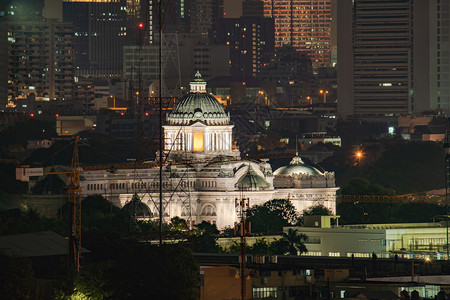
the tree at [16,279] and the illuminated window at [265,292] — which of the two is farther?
the illuminated window at [265,292]

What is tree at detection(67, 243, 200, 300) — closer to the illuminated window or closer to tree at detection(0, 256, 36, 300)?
the illuminated window

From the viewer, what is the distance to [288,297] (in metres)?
157

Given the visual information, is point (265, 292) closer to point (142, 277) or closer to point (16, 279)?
point (142, 277)

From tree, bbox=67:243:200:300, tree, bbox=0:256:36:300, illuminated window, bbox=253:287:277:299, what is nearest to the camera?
tree, bbox=0:256:36:300

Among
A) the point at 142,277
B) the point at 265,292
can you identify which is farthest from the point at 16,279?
the point at 265,292

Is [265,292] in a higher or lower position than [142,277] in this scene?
lower

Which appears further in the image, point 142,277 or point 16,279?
point 142,277

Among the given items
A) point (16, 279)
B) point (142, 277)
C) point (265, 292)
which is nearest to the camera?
point (16, 279)

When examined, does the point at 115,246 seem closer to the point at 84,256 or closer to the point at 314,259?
the point at 84,256

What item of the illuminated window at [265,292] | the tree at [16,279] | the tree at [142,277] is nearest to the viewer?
the tree at [16,279]

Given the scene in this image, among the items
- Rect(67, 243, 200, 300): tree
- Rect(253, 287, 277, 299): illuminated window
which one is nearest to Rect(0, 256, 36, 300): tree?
Rect(67, 243, 200, 300): tree

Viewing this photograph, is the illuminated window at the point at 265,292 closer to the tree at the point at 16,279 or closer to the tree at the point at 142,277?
the tree at the point at 142,277

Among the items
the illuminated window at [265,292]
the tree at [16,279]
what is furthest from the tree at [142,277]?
the tree at [16,279]

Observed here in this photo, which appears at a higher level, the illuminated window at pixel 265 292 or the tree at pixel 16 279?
the tree at pixel 16 279
